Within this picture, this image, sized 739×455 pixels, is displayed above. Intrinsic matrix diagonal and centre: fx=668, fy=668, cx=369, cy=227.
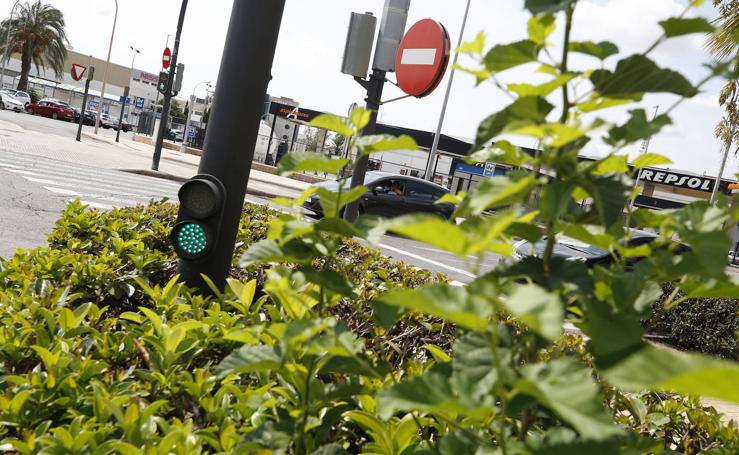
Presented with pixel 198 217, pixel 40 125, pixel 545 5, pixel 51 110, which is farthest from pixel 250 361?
pixel 51 110

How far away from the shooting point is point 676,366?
60cm

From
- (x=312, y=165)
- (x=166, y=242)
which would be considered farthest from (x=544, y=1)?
(x=166, y=242)

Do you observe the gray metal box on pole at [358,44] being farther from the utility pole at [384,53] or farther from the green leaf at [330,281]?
the green leaf at [330,281]

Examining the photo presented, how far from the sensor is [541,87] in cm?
98

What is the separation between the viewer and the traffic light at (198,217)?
8.75 feet

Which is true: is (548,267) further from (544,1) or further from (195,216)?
(195,216)

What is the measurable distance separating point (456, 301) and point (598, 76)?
45 cm

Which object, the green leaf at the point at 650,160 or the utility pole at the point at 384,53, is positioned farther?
the utility pole at the point at 384,53

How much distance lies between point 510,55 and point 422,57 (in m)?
3.93

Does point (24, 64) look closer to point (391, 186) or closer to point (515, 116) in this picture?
point (391, 186)

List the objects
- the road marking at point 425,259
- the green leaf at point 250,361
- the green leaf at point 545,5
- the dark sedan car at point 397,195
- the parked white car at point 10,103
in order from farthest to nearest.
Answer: the parked white car at point 10,103 → the dark sedan car at point 397,195 → the road marking at point 425,259 → the green leaf at point 250,361 → the green leaf at point 545,5

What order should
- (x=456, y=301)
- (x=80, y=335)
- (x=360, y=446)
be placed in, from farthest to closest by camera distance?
(x=80, y=335)
(x=360, y=446)
(x=456, y=301)

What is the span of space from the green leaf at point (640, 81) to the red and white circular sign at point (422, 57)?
3.94m

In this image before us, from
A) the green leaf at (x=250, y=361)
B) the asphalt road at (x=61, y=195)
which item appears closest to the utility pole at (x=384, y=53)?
the asphalt road at (x=61, y=195)
